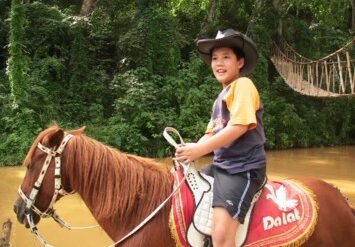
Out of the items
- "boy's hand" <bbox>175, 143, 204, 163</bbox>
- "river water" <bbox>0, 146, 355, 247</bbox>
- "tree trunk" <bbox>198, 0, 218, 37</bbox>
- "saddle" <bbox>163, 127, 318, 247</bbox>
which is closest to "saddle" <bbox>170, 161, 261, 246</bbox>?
"saddle" <bbox>163, 127, 318, 247</bbox>

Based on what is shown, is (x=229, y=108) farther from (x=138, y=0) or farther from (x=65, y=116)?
(x=138, y=0)

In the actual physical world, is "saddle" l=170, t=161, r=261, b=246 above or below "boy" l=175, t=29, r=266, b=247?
below

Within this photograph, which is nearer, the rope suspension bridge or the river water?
the river water

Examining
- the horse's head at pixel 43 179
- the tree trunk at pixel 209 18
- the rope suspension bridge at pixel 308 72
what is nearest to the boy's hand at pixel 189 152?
the horse's head at pixel 43 179

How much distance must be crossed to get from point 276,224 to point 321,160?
1015 centimetres

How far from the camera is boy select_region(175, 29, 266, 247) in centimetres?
190

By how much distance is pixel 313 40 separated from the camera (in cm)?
1566

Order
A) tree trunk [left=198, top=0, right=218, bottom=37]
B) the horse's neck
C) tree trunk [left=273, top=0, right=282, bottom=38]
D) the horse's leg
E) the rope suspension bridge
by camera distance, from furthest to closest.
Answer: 1. tree trunk [left=273, top=0, right=282, bottom=38]
2. tree trunk [left=198, top=0, right=218, bottom=37]
3. the rope suspension bridge
4. the horse's leg
5. the horse's neck

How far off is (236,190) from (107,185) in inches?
20.6

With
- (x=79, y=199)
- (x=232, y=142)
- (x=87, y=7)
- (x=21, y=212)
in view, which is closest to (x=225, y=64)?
(x=232, y=142)

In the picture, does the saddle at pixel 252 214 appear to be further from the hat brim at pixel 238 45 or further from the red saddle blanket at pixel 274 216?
the hat brim at pixel 238 45

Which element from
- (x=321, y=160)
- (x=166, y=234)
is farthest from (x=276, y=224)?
(x=321, y=160)

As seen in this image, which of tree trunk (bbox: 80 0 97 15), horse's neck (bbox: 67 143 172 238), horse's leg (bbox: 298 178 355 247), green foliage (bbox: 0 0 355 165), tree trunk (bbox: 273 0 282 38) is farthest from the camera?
tree trunk (bbox: 273 0 282 38)

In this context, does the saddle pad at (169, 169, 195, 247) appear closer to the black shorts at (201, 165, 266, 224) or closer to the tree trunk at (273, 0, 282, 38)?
the black shorts at (201, 165, 266, 224)
